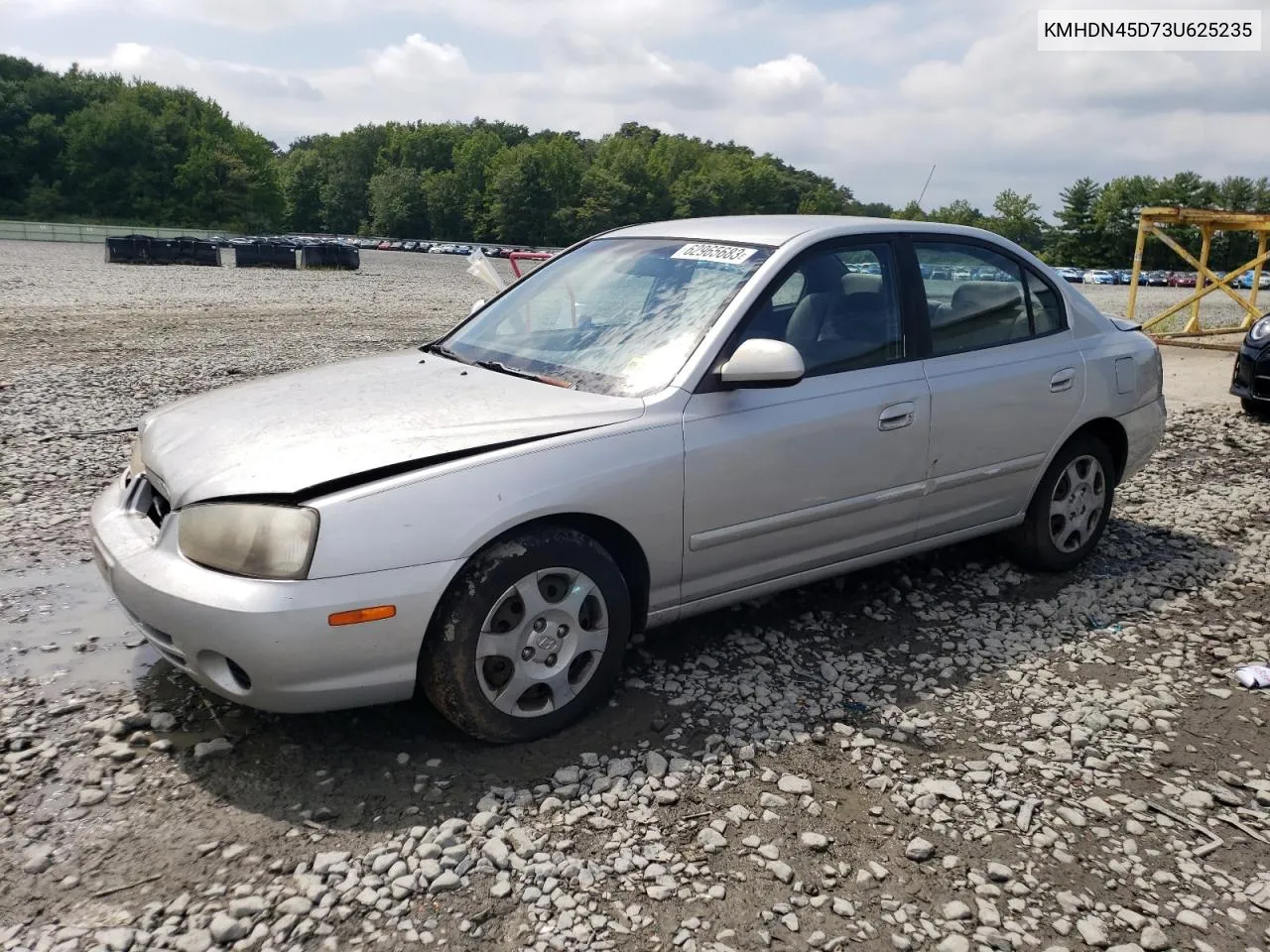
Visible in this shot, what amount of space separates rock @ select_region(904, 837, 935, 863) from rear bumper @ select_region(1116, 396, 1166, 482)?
303 centimetres

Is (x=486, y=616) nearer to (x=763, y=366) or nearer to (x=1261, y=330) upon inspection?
(x=763, y=366)

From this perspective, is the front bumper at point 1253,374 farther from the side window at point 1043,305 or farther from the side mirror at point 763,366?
the side mirror at point 763,366

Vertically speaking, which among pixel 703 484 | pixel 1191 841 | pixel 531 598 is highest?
pixel 703 484

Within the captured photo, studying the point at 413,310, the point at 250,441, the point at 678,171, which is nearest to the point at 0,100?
the point at 678,171

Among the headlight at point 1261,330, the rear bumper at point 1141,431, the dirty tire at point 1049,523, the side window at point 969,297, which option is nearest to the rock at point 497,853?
the side window at point 969,297

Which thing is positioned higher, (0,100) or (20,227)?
(0,100)

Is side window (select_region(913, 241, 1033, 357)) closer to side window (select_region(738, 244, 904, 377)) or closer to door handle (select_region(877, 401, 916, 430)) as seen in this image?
side window (select_region(738, 244, 904, 377))

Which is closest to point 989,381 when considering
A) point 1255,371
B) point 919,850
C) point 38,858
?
point 919,850

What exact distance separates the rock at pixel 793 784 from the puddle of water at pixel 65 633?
2.34 metres

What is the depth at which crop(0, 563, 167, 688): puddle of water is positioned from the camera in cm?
378

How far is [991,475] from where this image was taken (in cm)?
461

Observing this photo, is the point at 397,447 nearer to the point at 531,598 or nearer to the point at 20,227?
the point at 531,598

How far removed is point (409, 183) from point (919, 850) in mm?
125268

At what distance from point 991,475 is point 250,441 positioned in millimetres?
3134
